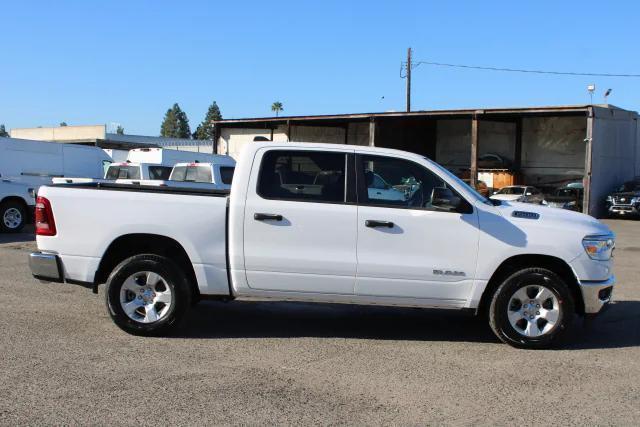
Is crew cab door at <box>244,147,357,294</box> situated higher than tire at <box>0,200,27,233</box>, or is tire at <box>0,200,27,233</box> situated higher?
crew cab door at <box>244,147,357,294</box>

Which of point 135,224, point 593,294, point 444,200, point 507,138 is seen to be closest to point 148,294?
point 135,224

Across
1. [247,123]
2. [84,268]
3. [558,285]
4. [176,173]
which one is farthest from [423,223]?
[247,123]

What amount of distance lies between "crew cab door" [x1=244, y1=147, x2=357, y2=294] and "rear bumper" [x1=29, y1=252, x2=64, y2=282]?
1.87m

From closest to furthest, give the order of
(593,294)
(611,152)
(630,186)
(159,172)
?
(593,294)
(159,172)
(630,186)
(611,152)

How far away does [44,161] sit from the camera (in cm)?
1741

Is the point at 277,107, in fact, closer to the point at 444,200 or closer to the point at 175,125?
the point at 175,125

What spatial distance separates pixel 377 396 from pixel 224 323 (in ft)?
8.71

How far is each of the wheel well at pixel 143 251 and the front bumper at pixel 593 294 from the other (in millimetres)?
3760

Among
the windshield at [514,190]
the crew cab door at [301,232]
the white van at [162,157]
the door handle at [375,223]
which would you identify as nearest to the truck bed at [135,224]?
the crew cab door at [301,232]

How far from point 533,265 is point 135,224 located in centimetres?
389

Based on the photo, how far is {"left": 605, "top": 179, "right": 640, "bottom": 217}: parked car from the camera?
2653 centimetres

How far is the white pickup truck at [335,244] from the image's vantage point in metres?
5.86

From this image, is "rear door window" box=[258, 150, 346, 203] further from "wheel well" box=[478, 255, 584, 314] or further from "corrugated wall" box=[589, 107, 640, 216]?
"corrugated wall" box=[589, 107, 640, 216]

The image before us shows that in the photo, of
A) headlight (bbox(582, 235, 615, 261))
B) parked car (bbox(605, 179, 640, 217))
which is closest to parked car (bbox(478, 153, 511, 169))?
parked car (bbox(605, 179, 640, 217))
